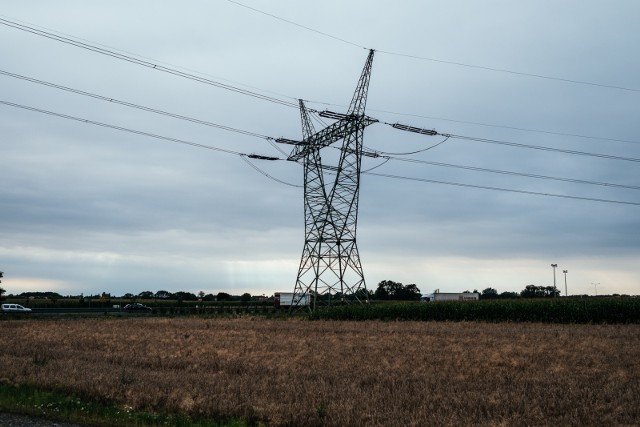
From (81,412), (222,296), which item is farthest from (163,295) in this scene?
(81,412)

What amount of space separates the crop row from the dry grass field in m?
21.4

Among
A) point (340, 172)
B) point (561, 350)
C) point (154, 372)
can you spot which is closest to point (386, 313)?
point (340, 172)

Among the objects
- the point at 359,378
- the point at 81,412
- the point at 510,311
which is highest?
the point at 510,311

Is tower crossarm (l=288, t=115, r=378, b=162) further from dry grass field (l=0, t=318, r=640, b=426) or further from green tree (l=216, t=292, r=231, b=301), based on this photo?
green tree (l=216, t=292, r=231, b=301)

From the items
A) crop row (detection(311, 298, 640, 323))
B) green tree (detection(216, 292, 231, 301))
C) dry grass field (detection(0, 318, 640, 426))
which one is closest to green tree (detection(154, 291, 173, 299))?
green tree (detection(216, 292, 231, 301))

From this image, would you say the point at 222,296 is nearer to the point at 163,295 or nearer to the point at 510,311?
the point at 163,295

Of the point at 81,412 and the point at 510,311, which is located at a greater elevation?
the point at 510,311

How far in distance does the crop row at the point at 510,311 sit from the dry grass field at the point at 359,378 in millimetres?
21449

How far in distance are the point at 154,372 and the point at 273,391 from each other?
572cm

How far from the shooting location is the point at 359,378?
19.6 metres

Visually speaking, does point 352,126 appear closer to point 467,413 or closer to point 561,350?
point 561,350

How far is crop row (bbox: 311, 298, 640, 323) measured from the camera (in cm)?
5306

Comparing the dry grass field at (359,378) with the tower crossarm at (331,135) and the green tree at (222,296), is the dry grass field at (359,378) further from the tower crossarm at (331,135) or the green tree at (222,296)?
the green tree at (222,296)

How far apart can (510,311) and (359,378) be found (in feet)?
136
